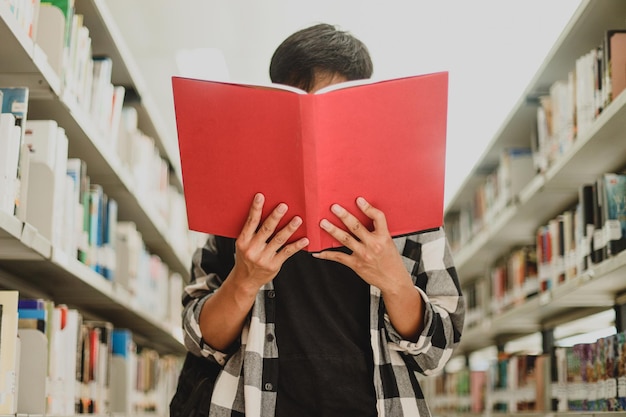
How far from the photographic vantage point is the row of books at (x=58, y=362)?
185 centimetres

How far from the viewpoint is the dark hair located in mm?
1610

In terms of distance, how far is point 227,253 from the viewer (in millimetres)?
1629

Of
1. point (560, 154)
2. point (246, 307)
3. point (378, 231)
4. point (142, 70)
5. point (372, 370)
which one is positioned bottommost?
point (372, 370)

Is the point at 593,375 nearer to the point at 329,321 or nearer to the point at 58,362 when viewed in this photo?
the point at 329,321

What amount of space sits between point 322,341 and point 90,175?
189cm

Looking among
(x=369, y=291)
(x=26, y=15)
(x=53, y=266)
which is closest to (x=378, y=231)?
(x=369, y=291)

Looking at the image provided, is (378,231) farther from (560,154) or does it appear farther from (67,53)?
(560,154)

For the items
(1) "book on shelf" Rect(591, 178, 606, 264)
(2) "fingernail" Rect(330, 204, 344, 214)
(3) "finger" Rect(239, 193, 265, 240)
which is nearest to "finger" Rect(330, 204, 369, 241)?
(2) "fingernail" Rect(330, 204, 344, 214)

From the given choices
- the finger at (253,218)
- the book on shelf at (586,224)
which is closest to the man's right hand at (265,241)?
the finger at (253,218)

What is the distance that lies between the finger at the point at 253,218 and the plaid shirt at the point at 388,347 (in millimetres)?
180

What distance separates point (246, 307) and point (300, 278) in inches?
5.0

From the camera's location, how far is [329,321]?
1.46 metres

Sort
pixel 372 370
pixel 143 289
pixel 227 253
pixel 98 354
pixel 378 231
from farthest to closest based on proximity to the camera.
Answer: pixel 143 289
pixel 98 354
pixel 227 253
pixel 372 370
pixel 378 231

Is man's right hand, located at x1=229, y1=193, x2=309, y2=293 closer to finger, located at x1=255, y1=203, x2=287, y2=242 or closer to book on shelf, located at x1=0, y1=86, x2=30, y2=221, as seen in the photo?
finger, located at x1=255, y1=203, x2=287, y2=242
